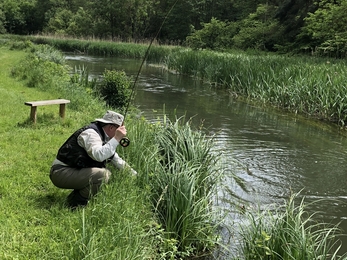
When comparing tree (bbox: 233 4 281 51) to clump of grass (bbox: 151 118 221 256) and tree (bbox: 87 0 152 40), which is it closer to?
clump of grass (bbox: 151 118 221 256)

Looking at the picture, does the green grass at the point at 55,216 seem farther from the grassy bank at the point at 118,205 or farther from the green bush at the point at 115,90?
the green bush at the point at 115,90

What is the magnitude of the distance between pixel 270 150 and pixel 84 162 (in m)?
5.32

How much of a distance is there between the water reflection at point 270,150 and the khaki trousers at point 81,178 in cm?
181

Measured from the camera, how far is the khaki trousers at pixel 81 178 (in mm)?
3781

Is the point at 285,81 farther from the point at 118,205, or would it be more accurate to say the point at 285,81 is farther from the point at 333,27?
the point at 118,205

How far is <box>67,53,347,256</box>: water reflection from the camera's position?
5.77 m

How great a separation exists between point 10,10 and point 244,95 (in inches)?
2447

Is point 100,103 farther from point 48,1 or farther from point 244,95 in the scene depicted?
point 48,1

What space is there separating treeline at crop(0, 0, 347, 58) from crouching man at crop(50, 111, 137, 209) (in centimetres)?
833

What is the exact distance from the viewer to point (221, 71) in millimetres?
17109

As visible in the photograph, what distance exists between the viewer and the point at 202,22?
143 ft

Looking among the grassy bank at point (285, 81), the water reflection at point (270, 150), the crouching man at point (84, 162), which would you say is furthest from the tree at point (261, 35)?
the crouching man at point (84, 162)

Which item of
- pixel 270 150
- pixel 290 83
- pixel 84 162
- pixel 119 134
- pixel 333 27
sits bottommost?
pixel 270 150

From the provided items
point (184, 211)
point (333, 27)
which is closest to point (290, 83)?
point (333, 27)
